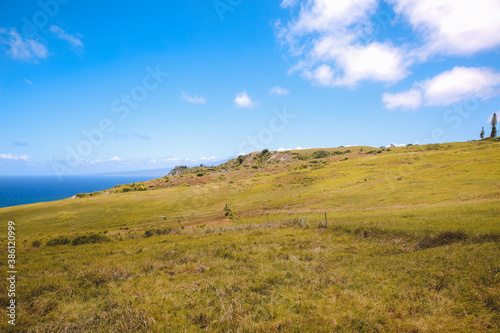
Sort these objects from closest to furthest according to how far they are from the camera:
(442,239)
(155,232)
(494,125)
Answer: (442,239)
(155,232)
(494,125)

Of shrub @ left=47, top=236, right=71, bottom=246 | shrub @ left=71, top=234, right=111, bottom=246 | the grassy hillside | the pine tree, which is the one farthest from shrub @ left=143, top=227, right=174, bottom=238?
the pine tree

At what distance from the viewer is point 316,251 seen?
57.3 ft

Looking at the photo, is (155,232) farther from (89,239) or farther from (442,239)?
(442,239)

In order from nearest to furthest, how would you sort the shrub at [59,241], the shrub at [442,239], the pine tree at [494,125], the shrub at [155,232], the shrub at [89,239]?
1. the shrub at [442,239]
2. the shrub at [59,241]
3. the shrub at [89,239]
4. the shrub at [155,232]
5. the pine tree at [494,125]

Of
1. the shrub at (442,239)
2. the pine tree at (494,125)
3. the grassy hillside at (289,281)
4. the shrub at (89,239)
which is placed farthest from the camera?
the pine tree at (494,125)

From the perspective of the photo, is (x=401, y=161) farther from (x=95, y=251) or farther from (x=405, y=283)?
(x=95, y=251)

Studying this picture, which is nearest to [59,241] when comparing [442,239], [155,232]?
[155,232]

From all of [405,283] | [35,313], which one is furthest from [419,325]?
[35,313]

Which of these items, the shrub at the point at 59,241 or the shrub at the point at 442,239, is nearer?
the shrub at the point at 442,239

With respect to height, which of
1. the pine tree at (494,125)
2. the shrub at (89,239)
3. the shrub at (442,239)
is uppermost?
the pine tree at (494,125)

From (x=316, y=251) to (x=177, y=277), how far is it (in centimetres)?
1090

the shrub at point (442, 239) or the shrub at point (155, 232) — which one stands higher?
the shrub at point (442, 239)

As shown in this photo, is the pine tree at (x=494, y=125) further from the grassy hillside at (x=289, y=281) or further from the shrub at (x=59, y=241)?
the shrub at (x=59, y=241)

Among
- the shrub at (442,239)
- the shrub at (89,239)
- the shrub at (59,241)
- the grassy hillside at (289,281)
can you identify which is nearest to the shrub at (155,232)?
the shrub at (89,239)
